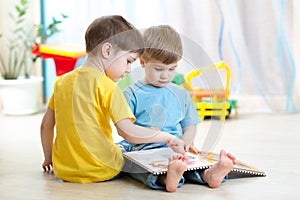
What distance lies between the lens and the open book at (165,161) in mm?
1304

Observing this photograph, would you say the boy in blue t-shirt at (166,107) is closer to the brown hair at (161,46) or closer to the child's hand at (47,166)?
the brown hair at (161,46)

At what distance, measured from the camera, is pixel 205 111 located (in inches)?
66.9

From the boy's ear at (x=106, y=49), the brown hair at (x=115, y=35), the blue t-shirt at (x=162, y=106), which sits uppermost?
the brown hair at (x=115, y=35)

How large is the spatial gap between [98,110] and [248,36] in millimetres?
1474

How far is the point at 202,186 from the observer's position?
4.35ft

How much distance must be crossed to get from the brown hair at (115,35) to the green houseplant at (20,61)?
1367mm

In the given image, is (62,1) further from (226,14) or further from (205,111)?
(205,111)

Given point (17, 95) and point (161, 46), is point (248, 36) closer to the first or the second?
point (17, 95)

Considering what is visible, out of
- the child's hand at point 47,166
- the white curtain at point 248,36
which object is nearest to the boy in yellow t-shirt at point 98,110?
the child's hand at point 47,166

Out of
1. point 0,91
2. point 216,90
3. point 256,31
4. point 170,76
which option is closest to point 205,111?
point 216,90

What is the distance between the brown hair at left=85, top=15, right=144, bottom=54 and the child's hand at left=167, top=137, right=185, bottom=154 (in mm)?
234

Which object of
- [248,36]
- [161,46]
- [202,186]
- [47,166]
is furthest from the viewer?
[248,36]

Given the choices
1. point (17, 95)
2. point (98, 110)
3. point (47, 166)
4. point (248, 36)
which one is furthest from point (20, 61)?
point (98, 110)

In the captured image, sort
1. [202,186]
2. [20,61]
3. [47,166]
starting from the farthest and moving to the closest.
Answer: [20,61] → [47,166] → [202,186]
